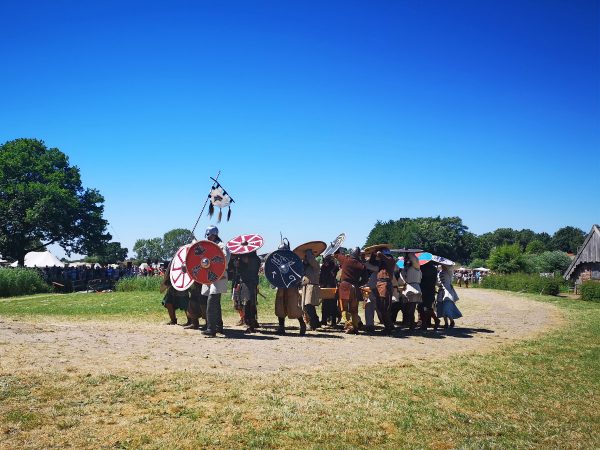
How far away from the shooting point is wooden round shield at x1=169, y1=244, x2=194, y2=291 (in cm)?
1199

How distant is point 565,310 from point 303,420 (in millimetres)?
17939

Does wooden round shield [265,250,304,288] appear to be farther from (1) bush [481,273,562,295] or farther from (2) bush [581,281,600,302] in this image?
(1) bush [481,273,562,295]

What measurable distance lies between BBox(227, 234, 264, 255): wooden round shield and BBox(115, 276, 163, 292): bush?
57.7ft

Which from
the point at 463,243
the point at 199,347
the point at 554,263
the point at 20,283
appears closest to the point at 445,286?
the point at 199,347

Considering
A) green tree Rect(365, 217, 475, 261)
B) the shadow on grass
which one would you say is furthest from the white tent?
green tree Rect(365, 217, 475, 261)

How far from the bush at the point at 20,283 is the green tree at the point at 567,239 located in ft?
Answer: 334

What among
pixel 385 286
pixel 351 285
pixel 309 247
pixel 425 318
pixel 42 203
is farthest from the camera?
pixel 42 203

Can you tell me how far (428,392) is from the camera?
22.4ft

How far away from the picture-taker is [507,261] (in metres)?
52.2

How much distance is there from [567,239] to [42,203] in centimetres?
10119

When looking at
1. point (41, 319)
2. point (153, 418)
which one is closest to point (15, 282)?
point (41, 319)

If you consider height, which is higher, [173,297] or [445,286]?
[445,286]

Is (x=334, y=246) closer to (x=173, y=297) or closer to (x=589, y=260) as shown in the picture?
(x=173, y=297)

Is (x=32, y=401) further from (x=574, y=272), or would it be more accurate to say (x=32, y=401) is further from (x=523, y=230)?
(x=523, y=230)
